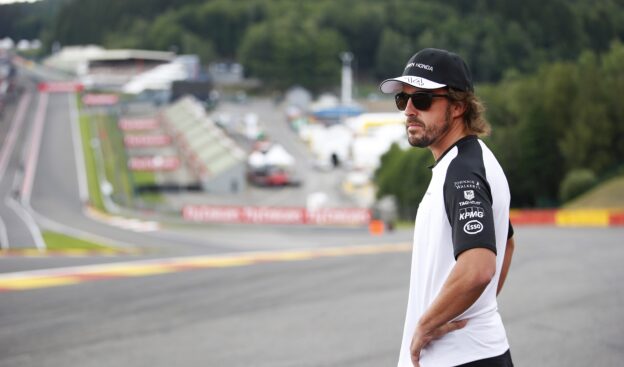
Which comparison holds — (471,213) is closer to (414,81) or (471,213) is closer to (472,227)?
(472,227)

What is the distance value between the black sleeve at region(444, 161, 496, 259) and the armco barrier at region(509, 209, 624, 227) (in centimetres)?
2420

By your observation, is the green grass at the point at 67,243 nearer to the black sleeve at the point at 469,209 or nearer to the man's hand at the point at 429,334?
the man's hand at the point at 429,334

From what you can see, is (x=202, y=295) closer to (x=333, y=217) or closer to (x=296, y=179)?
(x=333, y=217)

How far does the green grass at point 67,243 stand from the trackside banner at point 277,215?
8.99 metres

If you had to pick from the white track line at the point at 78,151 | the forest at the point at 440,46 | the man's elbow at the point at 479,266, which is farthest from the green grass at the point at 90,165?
the man's elbow at the point at 479,266

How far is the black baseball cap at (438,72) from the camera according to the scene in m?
2.75

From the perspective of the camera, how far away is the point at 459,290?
8.30ft

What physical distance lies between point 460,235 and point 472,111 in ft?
1.61

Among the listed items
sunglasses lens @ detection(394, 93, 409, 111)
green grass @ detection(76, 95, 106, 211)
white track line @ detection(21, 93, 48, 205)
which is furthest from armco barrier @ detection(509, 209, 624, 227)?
white track line @ detection(21, 93, 48, 205)

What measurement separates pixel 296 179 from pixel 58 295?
62517mm

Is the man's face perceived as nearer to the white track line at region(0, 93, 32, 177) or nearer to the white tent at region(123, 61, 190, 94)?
the white track line at region(0, 93, 32, 177)

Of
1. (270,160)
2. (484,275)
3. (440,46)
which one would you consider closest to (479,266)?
(484,275)

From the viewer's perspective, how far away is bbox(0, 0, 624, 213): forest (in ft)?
189

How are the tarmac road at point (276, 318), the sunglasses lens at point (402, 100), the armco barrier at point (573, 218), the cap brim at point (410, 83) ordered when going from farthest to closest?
the armco barrier at point (573, 218), the tarmac road at point (276, 318), the sunglasses lens at point (402, 100), the cap brim at point (410, 83)
